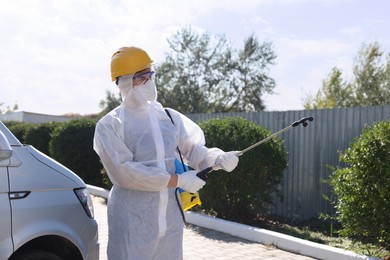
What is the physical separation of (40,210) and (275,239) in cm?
408

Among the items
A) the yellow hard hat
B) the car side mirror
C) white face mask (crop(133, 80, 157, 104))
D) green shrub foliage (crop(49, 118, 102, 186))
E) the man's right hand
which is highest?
the yellow hard hat

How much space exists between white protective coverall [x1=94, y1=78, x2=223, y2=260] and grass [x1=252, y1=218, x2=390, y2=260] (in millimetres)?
3106

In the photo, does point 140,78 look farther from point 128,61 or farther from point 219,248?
point 219,248

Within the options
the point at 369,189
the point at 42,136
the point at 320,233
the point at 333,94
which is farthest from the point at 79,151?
the point at 333,94

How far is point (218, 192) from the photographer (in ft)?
26.8

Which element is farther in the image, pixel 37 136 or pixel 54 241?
pixel 37 136

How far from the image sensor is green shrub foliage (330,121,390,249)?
5539 mm

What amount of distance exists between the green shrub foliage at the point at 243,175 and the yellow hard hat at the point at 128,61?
4631 millimetres

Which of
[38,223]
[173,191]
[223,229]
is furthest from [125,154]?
[223,229]

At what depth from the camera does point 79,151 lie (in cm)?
1291

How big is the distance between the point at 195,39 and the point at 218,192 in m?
23.7

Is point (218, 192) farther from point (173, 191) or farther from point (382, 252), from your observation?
point (173, 191)

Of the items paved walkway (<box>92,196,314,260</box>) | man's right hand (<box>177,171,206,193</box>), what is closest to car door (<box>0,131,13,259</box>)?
man's right hand (<box>177,171,206,193</box>)

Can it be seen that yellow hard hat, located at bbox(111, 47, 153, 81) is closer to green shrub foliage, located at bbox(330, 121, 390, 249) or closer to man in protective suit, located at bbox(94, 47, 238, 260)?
man in protective suit, located at bbox(94, 47, 238, 260)
